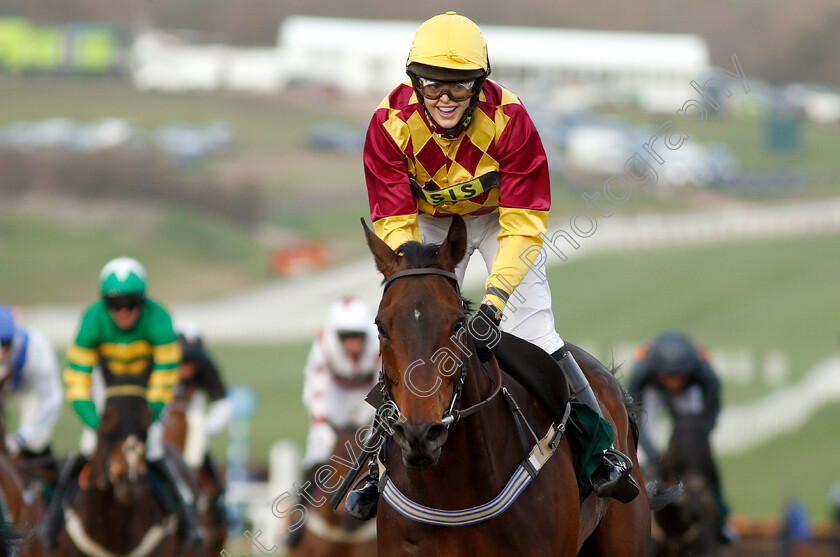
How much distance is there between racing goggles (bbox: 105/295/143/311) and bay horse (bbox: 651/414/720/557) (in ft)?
11.7

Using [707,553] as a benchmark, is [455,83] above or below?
above

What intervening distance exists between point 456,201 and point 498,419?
0.79 m

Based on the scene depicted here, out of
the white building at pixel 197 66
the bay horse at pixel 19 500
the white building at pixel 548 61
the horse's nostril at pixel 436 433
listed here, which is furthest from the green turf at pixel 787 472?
the white building at pixel 197 66

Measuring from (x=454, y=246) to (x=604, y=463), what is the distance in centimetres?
110

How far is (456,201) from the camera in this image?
4.22 metres

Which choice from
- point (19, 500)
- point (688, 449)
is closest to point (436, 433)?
point (19, 500)

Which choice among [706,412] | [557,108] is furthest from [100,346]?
[557,108]

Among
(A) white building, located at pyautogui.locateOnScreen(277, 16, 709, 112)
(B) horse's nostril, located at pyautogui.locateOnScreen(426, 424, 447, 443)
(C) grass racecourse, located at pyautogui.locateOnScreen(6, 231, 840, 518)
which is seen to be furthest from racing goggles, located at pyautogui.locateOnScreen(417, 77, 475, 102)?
(A) white building, located at pyautogui.locateOnScreen(277, 16, 709, 112)

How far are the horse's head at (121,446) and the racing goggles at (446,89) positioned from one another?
329 centimetres

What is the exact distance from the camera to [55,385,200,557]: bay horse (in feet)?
21.4

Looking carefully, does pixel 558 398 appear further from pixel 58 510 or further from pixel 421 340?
pixel 58 510

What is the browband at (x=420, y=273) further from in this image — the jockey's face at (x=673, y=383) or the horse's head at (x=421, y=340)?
the jockey's face at (x=673, y=383)

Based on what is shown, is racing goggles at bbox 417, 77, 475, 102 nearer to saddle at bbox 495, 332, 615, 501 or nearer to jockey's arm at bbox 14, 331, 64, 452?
saddle at bbox 495, 332, 615, 501

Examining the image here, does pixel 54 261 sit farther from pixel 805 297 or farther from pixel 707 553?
pixel 707 553
